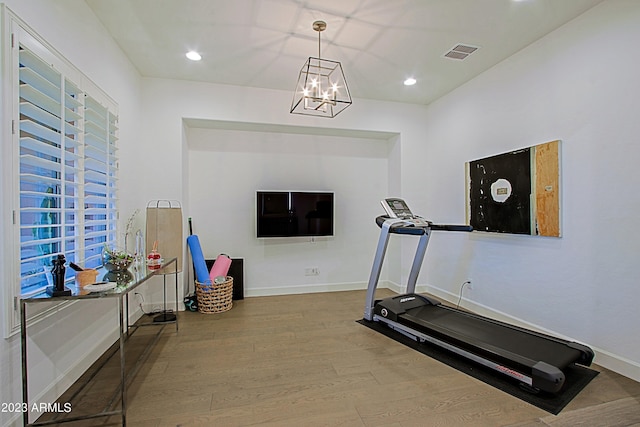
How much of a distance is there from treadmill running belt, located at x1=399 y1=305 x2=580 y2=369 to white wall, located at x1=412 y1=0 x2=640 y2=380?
0.48 metres

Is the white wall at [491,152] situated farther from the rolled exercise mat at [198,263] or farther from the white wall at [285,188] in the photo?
the rolled exercise mat at [198,263]

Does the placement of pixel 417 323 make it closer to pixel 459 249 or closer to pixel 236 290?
pixel 459 249

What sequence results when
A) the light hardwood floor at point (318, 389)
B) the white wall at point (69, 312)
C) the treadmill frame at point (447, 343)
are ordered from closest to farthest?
1. the white wall at point (69, 312)
2. the light hardwood floor at point (318, 389)
3. the treadmill frame at point (447, 343)

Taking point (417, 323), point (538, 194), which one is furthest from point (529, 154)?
point (417, 323)

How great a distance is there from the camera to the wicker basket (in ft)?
13.1

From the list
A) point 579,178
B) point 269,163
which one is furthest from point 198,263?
point 579,178

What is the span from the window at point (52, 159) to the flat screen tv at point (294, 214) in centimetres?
208

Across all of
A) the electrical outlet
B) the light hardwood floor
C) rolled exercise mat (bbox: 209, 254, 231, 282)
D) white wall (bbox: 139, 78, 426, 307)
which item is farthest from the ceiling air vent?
rolled exercise mat (bbox: 209, 254, 231, 282)

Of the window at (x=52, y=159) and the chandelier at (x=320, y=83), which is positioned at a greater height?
the chandelier at (x=320, y=83)

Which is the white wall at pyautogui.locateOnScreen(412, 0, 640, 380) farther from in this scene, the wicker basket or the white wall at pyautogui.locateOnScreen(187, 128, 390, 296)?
the wicker basket

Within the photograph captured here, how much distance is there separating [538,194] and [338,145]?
115 inches

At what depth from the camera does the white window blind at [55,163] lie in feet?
6.14

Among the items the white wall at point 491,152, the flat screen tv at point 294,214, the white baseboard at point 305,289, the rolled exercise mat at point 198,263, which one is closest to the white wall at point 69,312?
the white wall at point 491,152

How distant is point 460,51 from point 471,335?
9.74 feet
